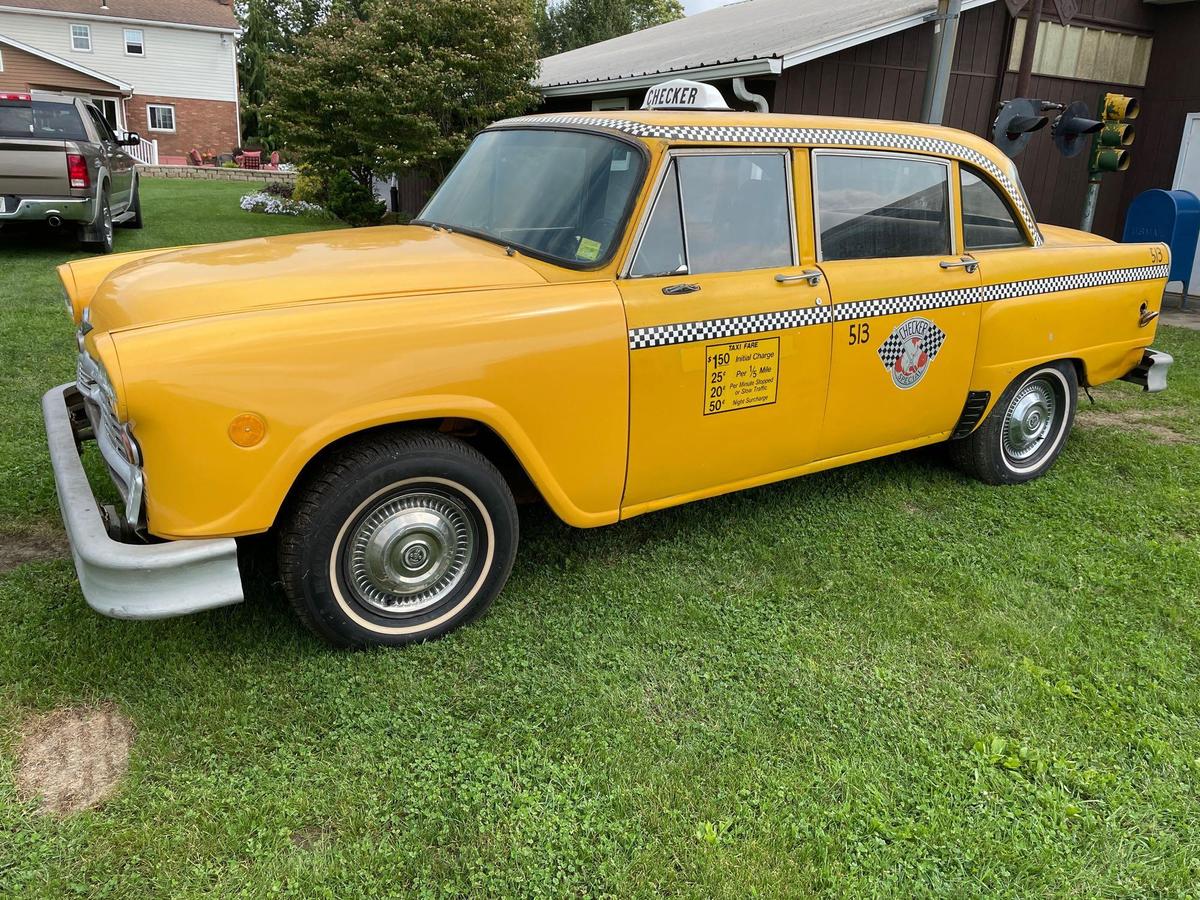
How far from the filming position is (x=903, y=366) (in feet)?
13.4

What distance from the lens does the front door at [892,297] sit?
12.6 feet

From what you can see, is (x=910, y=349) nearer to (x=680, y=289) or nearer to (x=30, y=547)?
(x=680, y=289)

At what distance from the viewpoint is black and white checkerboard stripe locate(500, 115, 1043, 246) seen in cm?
346

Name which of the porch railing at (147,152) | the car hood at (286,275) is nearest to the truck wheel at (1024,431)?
the car hood at (286,275)

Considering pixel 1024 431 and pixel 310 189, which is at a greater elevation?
pixel 310 189

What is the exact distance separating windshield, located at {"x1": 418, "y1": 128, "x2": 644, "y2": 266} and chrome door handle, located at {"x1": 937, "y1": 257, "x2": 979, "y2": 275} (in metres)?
1.73

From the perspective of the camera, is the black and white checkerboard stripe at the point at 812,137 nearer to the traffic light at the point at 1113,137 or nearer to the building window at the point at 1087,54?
the traffic light at the point at 1113,137

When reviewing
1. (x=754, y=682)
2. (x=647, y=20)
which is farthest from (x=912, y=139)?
(x=647, y=20)

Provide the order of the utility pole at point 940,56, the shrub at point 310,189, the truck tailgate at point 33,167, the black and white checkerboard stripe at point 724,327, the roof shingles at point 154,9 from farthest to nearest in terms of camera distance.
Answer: the roof shingles at point 154,9 → the shrub at point 310,189 → the truck tailgate at point 33,167 → the utility pole at point 940,56 → the black and white checkerboard stripe at point 724,327

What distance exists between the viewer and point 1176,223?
33.8 ft

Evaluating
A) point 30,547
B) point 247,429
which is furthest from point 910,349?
point 30,547

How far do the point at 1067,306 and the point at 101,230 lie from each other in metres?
10.4

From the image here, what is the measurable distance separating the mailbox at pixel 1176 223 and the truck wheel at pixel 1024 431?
22.8 ft

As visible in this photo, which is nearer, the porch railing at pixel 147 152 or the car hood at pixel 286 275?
the car hood at pixel 286 275
